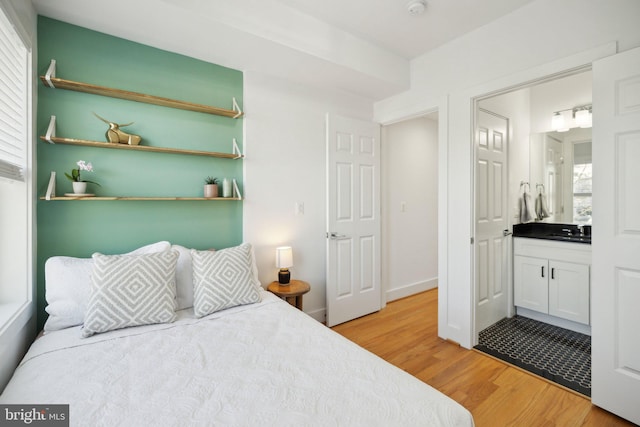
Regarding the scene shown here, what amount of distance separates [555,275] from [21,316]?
4172 millimetres

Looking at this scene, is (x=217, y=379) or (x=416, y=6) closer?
(x=217, y=379)

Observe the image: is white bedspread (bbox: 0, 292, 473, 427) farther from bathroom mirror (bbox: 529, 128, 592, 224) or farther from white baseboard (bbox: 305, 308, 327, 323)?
bathroom mirror (bbox: 529, 128, 592, 224)

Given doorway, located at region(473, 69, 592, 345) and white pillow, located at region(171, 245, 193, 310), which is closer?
white pillow, located at region(171, 245, 193, 310)

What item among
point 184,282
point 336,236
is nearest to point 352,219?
point 336,236

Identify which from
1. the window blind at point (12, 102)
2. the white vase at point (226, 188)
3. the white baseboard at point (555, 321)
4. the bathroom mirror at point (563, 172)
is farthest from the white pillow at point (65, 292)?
the bathroom mirror at point (563, 172)

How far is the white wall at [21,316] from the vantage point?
136 cm

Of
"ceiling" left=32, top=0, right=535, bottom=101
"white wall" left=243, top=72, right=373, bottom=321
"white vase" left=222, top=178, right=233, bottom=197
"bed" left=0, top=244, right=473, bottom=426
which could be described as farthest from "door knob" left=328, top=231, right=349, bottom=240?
"ceiling" left=32, top=0, right=535, bottom=101

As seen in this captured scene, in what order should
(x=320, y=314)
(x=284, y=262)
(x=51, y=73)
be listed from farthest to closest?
(x=320, y=314) → (x=284, y=262) → (x=51, y=73)

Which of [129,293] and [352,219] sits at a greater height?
[352,219]

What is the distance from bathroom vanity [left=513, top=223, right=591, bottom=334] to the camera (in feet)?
9.02

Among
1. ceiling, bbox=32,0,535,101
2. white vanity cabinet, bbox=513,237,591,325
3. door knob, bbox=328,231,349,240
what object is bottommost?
white vanity cabinet, bbox=513,237,591,325

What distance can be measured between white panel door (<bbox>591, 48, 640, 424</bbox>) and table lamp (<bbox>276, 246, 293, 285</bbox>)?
216cm

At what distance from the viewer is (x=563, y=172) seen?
11.2 feet

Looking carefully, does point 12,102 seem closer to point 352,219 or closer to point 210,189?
point 210,189
